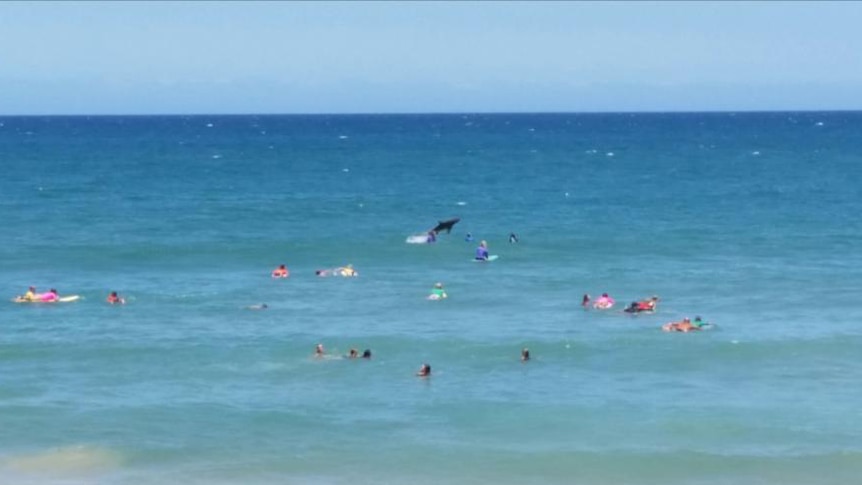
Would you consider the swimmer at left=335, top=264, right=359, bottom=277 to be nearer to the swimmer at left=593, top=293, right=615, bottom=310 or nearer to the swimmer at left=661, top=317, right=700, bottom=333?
the swimmer at left=593, top=293, right=615, bottom=310

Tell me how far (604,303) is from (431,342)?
23.2 ft

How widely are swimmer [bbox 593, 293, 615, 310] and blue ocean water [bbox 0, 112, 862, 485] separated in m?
0.35

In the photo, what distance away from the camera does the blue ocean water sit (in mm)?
29984

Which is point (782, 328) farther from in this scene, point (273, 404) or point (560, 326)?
point (273, 404)

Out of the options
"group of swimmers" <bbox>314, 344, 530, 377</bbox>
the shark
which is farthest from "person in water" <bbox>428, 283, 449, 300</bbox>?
the shark

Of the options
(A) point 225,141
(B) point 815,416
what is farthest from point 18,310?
(A) point 225,141

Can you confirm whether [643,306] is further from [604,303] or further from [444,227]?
[444,227]

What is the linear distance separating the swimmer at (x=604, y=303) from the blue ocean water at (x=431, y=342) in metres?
0.35

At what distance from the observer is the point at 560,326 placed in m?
42.8

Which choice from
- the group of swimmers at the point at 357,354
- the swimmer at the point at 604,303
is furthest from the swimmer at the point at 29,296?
the swimmer at the point at 604,303

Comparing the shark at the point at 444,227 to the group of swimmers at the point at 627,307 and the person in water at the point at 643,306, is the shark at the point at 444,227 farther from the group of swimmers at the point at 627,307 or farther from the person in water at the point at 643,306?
the person in water at the point at 643,306

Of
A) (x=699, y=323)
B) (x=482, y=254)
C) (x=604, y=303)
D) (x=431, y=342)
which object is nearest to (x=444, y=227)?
(x=482, y=254)

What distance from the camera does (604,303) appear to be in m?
45.4

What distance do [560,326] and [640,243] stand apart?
1958cm
